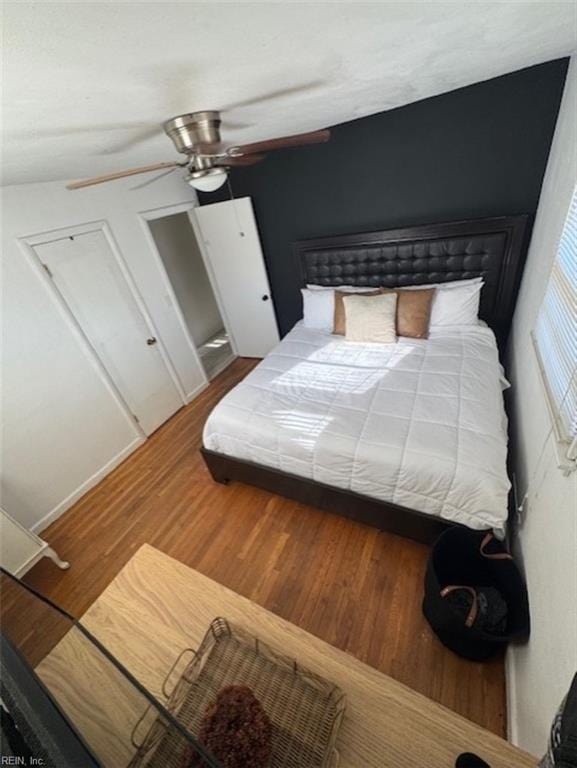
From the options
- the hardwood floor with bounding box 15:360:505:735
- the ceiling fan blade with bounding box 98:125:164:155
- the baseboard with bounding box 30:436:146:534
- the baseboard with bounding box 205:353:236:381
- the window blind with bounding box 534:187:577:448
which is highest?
the ceiling fan blade with bounding box 98:125:164:155

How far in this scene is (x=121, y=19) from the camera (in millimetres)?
546

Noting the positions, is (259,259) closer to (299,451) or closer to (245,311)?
(245,311)

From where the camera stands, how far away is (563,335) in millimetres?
1281

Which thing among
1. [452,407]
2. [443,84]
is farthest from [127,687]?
[443,84]

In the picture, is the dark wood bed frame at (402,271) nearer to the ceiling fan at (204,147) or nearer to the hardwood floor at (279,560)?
the hardwood floor at (279,560)

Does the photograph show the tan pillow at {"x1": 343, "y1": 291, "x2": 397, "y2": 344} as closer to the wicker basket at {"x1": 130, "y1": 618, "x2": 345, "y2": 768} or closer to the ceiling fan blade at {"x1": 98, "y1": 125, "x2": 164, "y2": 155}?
the ceiling fan blade at {"x1": 98, "y1": 125, "x2": 164, "y2": 155}

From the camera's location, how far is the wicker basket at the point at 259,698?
2.27ft

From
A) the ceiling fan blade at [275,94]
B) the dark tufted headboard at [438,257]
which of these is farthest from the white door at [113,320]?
the ceiling fan blade at [275,94]

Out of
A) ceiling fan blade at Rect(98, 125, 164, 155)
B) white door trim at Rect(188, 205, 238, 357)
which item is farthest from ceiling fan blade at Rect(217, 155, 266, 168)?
white door trim at Rect(188, 205, 238, 357)

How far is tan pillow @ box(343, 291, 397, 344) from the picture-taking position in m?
2.51

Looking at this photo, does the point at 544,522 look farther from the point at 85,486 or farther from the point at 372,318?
the point at 85,486

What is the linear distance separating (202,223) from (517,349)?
10.6 feet

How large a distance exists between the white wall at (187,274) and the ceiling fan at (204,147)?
10.0ft

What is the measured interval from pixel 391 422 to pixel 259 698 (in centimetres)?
133
